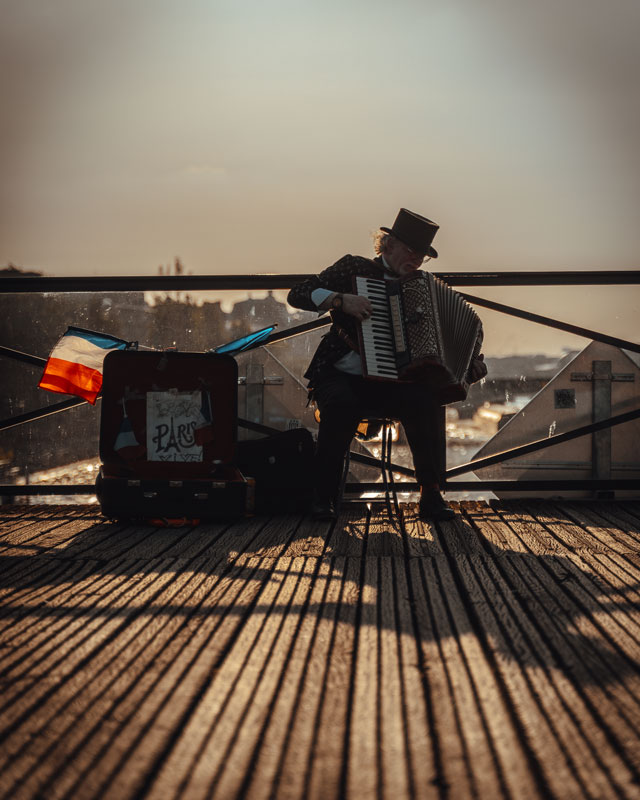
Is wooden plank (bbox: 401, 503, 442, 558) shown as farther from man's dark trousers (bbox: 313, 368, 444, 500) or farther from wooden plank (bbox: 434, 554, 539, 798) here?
wooden plank (bbox: 434, 554, 539, 798)

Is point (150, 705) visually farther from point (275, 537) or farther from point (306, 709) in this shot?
point (275, 537)

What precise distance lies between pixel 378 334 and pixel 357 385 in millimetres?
245

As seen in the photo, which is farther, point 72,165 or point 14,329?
point 72,165

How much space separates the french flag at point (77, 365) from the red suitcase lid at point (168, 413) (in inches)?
7.0

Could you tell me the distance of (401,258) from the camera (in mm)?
2914

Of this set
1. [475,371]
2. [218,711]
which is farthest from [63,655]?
[475,371]

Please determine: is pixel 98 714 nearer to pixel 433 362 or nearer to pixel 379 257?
pixel 433 362

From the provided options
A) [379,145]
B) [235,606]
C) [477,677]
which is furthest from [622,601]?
[379,145]

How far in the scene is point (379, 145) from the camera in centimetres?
557

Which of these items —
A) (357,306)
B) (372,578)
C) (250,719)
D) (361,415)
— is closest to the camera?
(250,719)

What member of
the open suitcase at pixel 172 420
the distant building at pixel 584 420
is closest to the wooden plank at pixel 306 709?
the open suitcase at pixel 172 420

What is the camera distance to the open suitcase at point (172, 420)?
2.78 meters

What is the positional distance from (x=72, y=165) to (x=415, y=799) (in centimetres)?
553

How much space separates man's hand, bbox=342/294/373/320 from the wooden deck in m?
0.89
